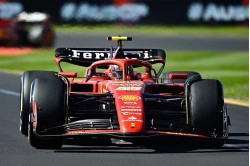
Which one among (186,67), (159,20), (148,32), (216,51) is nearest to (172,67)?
(186,67)

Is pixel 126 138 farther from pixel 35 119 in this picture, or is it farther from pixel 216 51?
pixel 216 51

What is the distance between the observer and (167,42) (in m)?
44.1

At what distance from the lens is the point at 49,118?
1177 cm

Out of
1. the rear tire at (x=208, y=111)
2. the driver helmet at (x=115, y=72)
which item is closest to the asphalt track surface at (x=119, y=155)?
the rear tire at (x=208, y=111)

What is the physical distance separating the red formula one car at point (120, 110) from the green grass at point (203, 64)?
8.71 meters

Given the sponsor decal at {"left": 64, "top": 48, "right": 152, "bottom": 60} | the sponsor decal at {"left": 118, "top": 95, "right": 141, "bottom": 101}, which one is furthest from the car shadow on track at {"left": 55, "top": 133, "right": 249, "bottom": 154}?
the sponsor decal at {"left": 64, "top": 48, "right": 152, "bottom": 60}

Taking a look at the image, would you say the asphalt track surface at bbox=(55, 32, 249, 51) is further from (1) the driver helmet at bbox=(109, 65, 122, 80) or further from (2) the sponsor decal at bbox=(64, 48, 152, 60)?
(1) the driver helmet at bbox=(109, 65, 122, 80)

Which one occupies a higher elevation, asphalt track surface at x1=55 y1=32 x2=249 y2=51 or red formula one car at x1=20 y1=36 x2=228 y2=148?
asphalt track surface at x1=55 y1=32 x2=249 y2=51

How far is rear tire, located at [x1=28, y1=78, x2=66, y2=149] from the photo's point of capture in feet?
38.6

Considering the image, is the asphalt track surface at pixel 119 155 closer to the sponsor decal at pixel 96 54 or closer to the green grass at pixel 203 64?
the sponsor decal at pixel 96 54

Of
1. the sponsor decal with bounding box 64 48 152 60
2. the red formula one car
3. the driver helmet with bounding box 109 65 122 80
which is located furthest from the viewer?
the sponsor decal with bounding box 64 48 152 60

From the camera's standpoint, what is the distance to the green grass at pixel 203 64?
82.8 feet

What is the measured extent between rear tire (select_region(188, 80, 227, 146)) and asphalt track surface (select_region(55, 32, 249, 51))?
2687cm

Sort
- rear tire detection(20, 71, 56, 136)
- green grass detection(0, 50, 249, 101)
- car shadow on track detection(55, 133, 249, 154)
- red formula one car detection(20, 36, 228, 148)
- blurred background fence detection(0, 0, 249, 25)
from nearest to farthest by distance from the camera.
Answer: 1. red formula one car detection(20, 36, 228, 148)
2. car shadow on track detection(55, 133, 249, 154)
3. rear tire detection(20, 71, 56, 136)
4. green grass detection(0, 50, 249, 101)
5. blurred background fence detection(0, 0, 249, 25)
